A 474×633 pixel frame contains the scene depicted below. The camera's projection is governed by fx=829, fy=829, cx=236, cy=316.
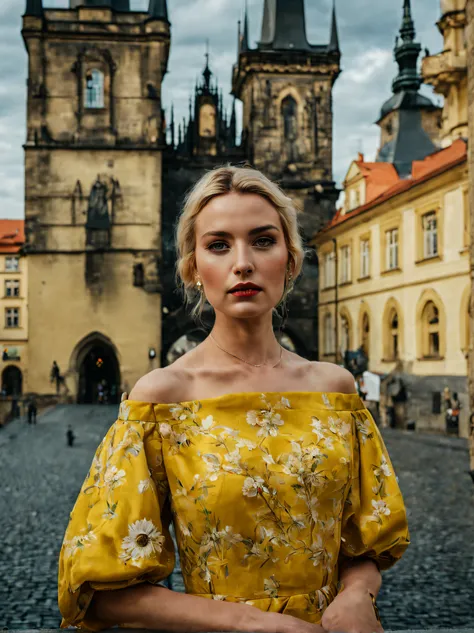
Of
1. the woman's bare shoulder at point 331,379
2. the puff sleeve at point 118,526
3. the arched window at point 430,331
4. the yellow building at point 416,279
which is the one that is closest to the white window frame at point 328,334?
the yellow building at point 416,279

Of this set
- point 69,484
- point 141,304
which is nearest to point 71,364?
point 141,304

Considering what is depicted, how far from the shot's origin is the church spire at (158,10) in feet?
→ 113

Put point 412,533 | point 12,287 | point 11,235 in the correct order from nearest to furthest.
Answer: point 412,533
point 12,287
point 11,235

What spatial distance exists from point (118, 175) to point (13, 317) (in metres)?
17.9

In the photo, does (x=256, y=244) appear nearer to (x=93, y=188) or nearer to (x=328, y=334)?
(x=328, y=334)

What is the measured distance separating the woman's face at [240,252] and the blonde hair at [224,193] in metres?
0.02

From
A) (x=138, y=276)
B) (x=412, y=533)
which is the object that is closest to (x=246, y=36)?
(x=138, y=276)

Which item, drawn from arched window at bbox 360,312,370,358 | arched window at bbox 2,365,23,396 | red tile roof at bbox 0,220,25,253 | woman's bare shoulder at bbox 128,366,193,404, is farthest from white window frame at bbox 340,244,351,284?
woman's bare shoulder at bbox 128,366,193,404

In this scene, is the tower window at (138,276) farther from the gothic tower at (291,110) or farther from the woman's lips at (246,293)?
the woman's lips at (246,293)

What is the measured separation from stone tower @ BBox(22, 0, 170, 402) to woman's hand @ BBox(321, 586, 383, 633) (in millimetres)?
31345

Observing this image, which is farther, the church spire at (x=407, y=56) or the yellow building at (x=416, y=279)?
the church spire at (x=407, y=56)

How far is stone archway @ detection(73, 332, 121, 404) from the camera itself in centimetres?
3294

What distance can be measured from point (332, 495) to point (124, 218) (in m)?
32.5

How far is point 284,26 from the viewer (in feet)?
123
